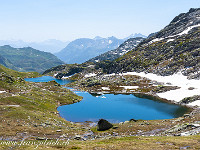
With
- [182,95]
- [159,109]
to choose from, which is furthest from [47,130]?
[182,95]

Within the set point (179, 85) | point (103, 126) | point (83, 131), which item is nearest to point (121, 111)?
point (103, 126)

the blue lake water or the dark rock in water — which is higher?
the dark rock in water

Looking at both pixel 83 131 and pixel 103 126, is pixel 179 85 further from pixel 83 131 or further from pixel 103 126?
pixel 83 131

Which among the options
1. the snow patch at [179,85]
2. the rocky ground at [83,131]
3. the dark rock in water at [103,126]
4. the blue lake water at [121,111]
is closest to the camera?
the rocky ground at [83,131]

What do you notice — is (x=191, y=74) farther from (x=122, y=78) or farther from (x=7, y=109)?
(x=7, y=109)

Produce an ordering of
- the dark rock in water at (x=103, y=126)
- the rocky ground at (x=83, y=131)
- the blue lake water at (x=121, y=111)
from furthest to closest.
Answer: the blue lake water at (x=121, y=111) → the dark rock in water at (x=103, y=126) → the rocky ground at (x=83, y=131)

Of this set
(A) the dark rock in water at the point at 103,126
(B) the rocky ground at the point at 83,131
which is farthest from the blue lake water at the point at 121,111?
(A) the dark rock in water at the point at 103,126

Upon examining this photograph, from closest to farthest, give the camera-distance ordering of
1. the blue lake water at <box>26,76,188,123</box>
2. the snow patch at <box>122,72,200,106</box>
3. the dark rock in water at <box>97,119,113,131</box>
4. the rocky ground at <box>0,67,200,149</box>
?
the rocky ground at <box>0,67,200,149</box>, the dark rock in water at <box>97,119,113,131</box>, the blue lake water at <box>26,76,188,123</box>, the snow patch at <box>122,72,200,106</box>

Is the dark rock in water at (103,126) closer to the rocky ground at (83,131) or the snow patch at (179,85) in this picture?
the rocky ground at (83,131)

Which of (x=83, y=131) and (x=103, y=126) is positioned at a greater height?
(x=103, y=126)

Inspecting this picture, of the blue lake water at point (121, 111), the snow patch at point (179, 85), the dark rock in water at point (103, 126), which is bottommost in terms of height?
the blue lake water at point (121, 111)

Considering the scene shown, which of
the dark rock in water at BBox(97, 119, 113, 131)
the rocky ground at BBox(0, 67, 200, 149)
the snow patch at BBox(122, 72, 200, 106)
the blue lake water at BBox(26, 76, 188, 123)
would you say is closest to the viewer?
the rocky ground at BBox(0, 67, 200, 149)

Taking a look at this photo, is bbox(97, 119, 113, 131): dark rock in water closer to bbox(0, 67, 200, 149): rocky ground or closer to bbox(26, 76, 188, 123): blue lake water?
bbox(0, 67, 200, 149): rocky ground

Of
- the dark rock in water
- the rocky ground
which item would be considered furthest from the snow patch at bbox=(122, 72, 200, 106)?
the dark rock in water
